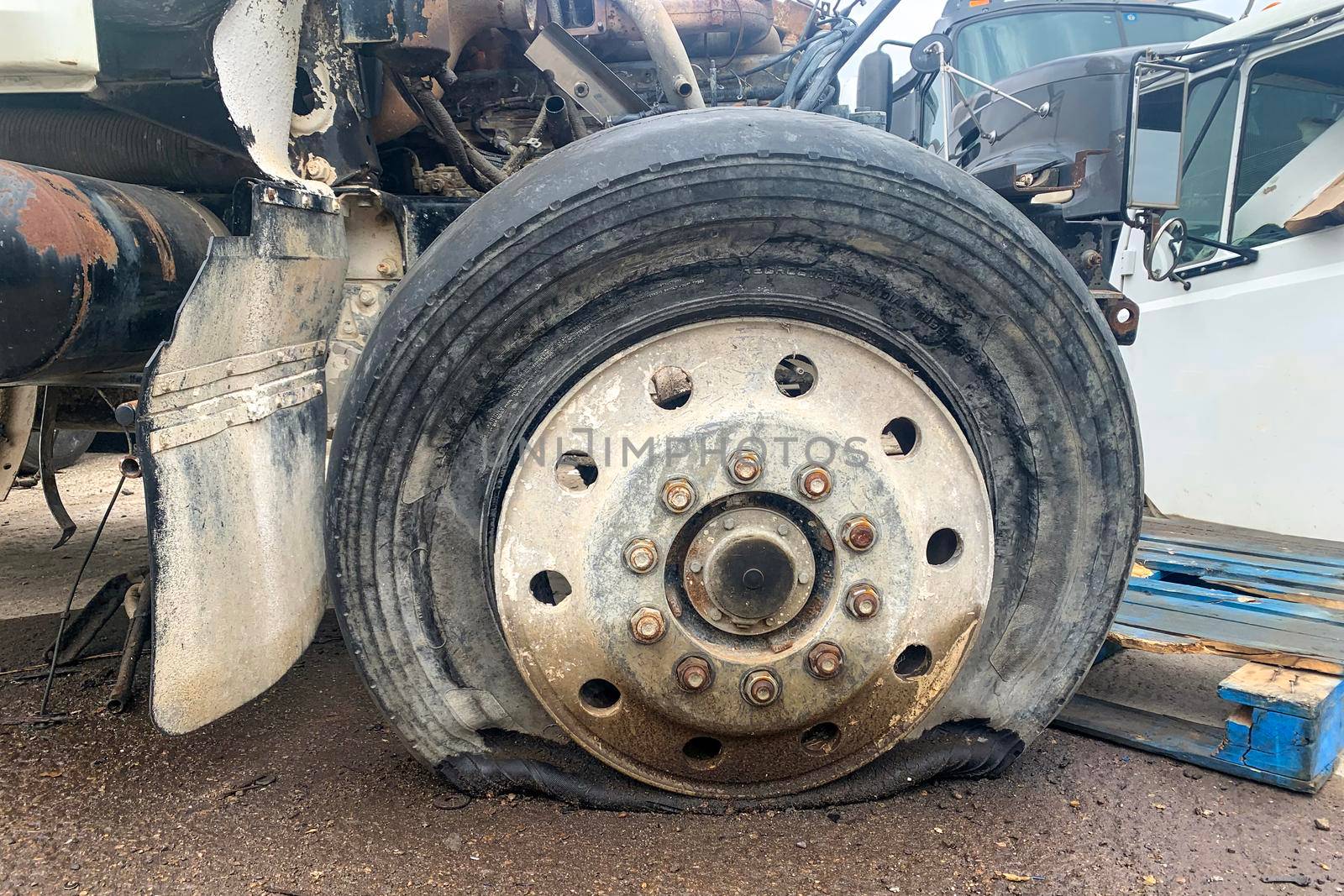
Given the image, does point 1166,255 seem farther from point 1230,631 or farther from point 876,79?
point 1230,631

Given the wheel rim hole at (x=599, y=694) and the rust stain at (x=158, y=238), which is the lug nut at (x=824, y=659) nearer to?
the wheel rim hole at (x=599, y=694)

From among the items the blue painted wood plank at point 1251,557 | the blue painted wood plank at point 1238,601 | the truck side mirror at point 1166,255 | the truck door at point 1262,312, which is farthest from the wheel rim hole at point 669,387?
the truck door at point 1262,312

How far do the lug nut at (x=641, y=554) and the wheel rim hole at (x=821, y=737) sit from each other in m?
0.41

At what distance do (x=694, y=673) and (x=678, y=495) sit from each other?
0.95ft

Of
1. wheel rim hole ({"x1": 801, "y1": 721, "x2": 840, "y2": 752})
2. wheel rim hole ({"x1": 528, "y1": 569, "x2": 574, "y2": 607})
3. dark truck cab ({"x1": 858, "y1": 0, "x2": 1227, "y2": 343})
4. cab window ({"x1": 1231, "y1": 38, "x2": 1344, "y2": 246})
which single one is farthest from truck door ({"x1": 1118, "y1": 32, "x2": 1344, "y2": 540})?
wheel rim hole ({"x1": 528, "y1": 569, "x2": 574, "y2": 607})

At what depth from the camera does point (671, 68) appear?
215 centimetres

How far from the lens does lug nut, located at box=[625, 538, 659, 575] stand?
4.61ft

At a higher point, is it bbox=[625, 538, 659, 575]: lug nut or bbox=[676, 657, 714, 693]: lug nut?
bbox=[625, 538, 659, 575]: lug nut

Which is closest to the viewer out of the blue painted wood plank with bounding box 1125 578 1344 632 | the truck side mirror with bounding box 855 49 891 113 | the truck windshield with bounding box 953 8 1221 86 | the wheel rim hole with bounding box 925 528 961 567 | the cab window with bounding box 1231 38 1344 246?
the wheel rim hole with bounding box 925 528 961 567

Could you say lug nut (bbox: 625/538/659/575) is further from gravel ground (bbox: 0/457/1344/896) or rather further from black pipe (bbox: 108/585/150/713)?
black pipe (bbox: 108/585/150/713)

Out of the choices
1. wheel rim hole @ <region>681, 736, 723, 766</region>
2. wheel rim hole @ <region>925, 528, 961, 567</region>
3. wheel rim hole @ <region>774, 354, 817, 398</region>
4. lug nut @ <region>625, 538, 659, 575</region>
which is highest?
wheel rim hole @ <region>774, 354, 817, 398</region>

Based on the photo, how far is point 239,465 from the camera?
4.87 feet

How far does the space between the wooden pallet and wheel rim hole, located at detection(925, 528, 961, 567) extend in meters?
0.73

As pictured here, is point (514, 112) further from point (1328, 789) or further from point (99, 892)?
point (1328, 789)
